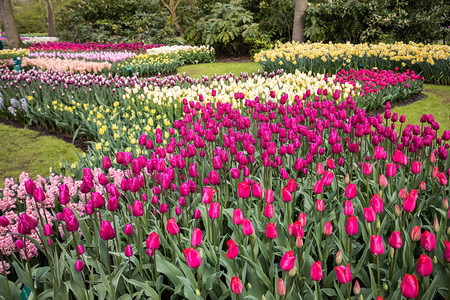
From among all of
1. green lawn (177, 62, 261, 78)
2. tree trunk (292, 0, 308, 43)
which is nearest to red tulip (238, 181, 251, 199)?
green lawn (177, 62, 261, 78)

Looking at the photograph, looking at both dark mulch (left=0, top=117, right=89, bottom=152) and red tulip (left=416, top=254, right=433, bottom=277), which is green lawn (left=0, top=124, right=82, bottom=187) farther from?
red tulip (left=416, top=254, right=433, bottom=277)

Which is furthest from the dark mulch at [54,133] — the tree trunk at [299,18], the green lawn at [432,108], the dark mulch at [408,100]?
the tree trunk at [299,18]

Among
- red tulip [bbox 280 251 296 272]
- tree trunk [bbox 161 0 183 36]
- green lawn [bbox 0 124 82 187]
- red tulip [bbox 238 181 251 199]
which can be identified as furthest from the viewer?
tree trunk [bbox 161 0 183 36]

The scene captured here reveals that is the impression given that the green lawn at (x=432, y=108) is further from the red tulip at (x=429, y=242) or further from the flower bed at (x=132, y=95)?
the red tulip at (x=429, y=242)

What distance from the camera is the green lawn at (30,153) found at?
16.1 ft

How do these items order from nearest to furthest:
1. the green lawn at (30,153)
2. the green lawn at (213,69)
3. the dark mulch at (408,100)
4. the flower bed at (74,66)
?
the green lawn at (30,153), the dark mulch at (408,100), the flower bed at (74,66), the green lawn at (213,69)

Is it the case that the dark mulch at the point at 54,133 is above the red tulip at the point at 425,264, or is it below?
below

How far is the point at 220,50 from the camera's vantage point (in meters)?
17.8

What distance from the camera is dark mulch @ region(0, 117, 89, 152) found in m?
5.66

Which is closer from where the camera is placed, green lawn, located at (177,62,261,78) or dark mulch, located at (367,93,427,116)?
dark mulch, located at (367,93,427,116)

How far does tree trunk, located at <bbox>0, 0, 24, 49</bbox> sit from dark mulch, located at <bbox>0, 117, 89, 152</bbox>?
12.9m

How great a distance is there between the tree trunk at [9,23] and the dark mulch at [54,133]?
12895 millimetres

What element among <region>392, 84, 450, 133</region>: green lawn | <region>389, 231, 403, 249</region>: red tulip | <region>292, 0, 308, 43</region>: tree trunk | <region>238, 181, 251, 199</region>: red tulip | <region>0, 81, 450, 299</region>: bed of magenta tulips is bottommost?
<region>392, 84, 450, 133</region>: green lawn

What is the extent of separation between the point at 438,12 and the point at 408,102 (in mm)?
8096
